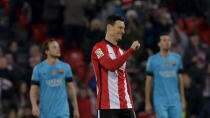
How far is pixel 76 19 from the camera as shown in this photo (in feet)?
60.2

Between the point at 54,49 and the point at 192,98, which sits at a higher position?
the point at 54,49

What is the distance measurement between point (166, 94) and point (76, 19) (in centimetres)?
560

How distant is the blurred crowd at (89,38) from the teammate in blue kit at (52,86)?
13.0 ft

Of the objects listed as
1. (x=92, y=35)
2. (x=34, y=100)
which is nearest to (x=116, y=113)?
(x=34, y=100)

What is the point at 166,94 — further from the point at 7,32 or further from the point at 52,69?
the point at 7,32

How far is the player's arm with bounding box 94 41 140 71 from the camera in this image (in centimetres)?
912

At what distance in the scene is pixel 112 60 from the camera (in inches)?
369

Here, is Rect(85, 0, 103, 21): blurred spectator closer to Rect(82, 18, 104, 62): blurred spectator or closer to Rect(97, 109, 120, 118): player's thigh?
Rect(82, 18, 104, 62): blurred spectator

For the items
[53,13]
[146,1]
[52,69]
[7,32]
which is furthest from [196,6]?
[52,69]

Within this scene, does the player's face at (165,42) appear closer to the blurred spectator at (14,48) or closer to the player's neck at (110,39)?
the player's neck at (110,39)

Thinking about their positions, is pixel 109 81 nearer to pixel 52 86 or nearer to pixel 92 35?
pixel 52 86

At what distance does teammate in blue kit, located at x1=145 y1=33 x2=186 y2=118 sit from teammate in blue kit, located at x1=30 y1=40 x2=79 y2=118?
1862 mm

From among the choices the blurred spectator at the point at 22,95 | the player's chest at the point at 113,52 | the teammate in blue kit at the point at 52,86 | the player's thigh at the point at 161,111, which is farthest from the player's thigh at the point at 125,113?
the blurred spectator at the point at 22,95

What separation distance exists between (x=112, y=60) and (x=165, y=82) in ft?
13.9
